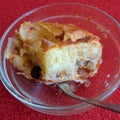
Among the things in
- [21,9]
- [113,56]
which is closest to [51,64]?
[113,56]

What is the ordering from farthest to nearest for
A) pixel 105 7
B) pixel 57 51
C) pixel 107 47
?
1. pixel 105 7
2. pixel 107 47
3. pixel 57 51

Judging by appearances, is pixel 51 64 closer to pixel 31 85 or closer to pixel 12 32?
pixel 31 85

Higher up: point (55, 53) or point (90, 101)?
point (55, 53)

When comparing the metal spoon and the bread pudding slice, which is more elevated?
the bread pudding slice

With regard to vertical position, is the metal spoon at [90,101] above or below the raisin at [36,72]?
below

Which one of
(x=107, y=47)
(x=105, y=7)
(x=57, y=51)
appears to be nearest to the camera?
(x=57, y=51)

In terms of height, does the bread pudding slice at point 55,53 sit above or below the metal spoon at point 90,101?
above

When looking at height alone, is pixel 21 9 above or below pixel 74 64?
above

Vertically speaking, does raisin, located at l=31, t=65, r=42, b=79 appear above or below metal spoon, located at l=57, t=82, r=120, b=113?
above
